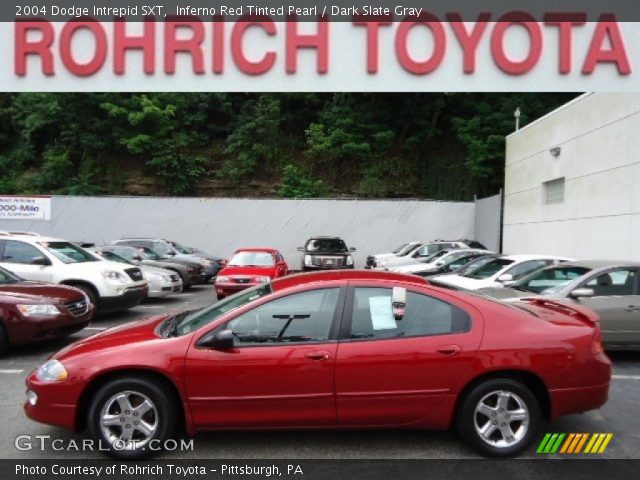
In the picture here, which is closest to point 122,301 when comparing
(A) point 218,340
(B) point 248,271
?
(B) point 248,271

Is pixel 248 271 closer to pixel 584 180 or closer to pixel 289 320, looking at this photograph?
pixel 289 320

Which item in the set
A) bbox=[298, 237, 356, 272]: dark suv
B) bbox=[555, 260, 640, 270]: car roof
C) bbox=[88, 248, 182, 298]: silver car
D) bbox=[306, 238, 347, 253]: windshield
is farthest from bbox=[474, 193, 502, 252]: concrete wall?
bbox=[88, 248, 182, 298]: silver car

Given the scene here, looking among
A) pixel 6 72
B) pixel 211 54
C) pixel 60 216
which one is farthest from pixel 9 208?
pixel 211 54

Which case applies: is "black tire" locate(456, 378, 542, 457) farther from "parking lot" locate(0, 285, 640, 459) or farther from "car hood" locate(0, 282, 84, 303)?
"car hood" locate(0, 282, 84, 303)

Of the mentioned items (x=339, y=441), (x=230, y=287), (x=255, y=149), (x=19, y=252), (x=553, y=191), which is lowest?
(x=339, y=441)

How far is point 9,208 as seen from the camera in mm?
21406

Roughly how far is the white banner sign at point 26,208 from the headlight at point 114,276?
1492cm

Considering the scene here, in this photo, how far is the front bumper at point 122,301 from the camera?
920 centimetres

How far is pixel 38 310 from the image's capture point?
6.64 metres

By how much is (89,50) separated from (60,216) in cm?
1846

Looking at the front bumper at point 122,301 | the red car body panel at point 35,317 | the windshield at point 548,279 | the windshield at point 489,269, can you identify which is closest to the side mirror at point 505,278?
the windshield at point 489,269

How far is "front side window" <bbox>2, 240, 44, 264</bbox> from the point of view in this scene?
930 cm

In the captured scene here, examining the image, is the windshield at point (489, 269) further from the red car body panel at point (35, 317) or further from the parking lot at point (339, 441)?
the red car body panel at point (35, 317)

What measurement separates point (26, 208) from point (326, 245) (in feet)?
47.8
